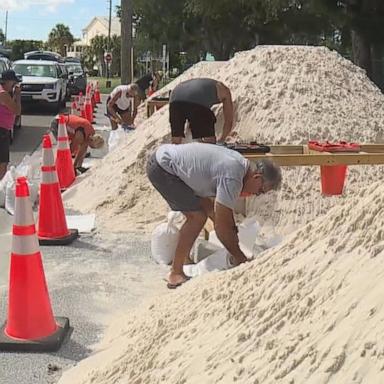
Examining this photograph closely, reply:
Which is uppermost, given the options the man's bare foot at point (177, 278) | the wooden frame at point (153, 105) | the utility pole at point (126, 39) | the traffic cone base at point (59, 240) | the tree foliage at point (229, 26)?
the tree foliage at point (229, 26)

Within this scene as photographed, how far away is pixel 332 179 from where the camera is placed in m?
7.06

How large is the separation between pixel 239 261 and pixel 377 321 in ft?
9.06

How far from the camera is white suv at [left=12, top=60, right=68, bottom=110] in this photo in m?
26.2

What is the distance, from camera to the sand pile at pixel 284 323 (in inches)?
107

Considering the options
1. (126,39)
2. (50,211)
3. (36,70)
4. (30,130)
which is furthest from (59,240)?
(36,70)

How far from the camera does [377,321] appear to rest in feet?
8.89

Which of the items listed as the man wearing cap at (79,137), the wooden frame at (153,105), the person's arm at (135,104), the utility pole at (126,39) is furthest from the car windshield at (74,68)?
the man wearing cap at (79,137)

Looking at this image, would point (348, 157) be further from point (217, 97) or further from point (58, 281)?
point (58, 281)

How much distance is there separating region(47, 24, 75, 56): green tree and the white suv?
9465cm

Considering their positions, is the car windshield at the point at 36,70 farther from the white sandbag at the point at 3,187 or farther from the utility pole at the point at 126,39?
the white sandbag at the point at 3,187

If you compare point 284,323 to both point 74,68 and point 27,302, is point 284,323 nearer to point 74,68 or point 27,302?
point 27,302

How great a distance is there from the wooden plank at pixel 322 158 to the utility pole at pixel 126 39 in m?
16.5

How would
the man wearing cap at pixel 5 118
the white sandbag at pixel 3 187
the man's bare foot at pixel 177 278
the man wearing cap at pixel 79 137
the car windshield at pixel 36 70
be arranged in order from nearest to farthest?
1. the man's bare foot at pixel 177 278
2. the white sandbag at pixel 3 187
3. the man wearing cap at pixel 5 118
4. the man wearing cap at pixel 79 137
5. the car windshield at pixel 36 70

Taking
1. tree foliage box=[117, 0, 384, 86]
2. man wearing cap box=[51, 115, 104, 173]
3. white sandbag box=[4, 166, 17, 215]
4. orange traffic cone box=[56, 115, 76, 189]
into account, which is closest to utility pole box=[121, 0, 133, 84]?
tree foliage box=[117, 0, 384, 86]
